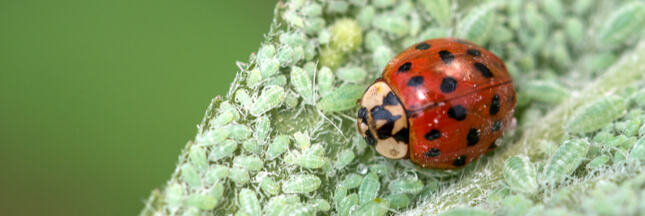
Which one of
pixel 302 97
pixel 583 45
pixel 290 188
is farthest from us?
pixel 583 45

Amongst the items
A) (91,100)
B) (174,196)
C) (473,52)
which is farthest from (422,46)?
(91,100)

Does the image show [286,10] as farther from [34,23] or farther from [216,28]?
[34,23]

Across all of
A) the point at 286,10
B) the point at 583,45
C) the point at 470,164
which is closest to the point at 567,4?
the point at 583,45

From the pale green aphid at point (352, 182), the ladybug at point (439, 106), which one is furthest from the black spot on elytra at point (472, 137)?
the pale green aphid at point (352, 182)

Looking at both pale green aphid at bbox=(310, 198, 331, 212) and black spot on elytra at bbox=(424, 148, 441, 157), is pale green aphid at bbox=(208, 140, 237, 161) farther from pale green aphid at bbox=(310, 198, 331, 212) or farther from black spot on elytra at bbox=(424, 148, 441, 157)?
black spot on elytra at bbox=(424, 148, 441, 157)

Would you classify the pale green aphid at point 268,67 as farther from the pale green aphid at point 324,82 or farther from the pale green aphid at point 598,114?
the pale green aphid at point 598,114

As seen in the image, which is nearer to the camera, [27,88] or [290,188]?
[290,188]

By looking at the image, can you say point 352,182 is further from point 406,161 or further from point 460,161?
point 460,161
